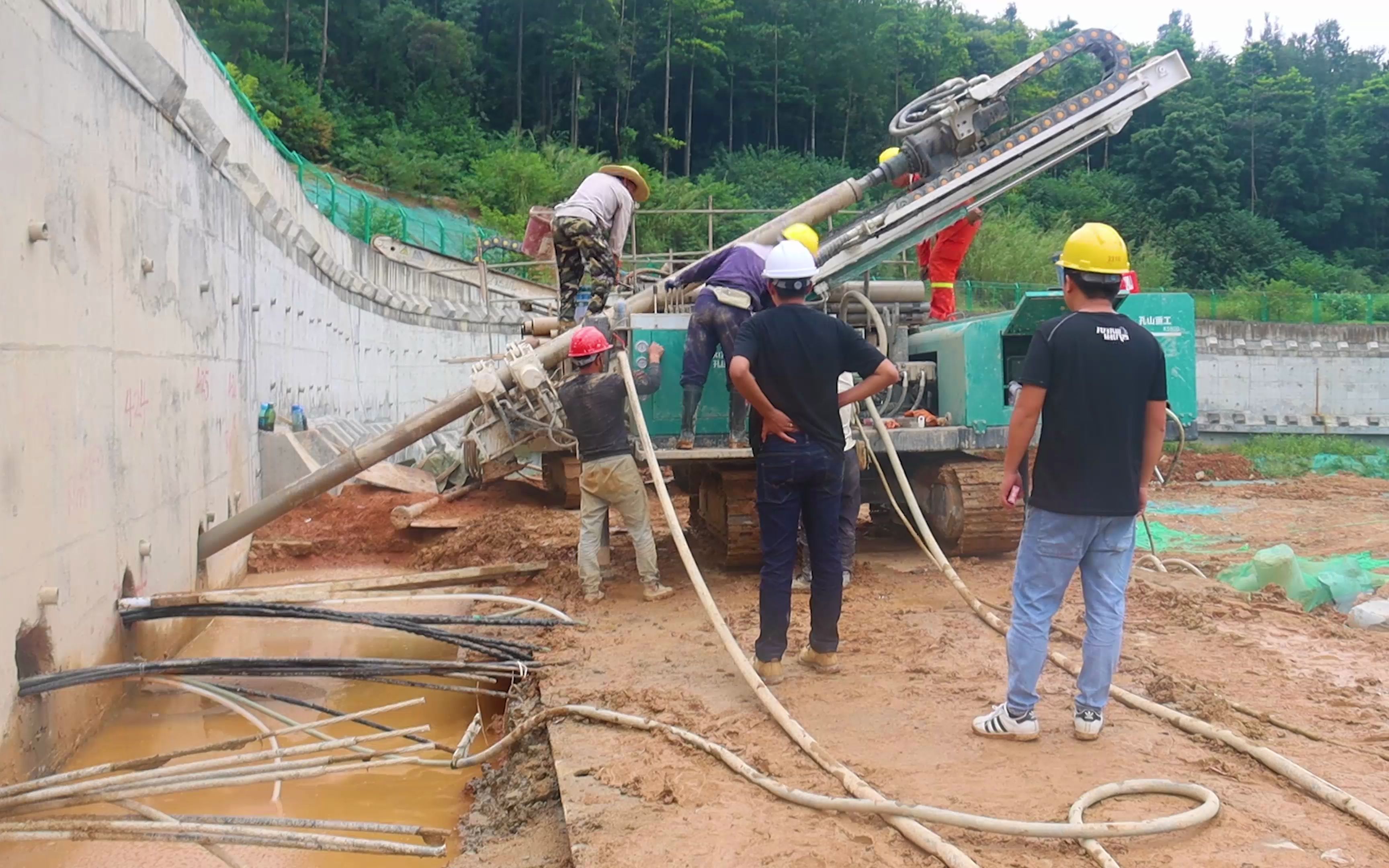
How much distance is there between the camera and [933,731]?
4289 mm

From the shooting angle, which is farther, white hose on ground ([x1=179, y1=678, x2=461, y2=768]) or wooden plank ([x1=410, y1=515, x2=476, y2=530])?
wooden plank ([x1=410, y1=515, x2=476, y2=530])

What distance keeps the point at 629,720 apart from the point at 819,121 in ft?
192

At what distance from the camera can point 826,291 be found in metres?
8.15

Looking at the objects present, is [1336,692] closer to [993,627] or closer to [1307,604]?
[993,627]

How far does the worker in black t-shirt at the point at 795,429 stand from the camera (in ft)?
16.1

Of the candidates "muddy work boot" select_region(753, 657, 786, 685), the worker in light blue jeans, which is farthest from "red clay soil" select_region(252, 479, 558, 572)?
the worker in light blue jeans

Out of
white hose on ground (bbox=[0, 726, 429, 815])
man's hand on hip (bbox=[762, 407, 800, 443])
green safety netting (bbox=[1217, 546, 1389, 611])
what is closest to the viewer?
white hose on ground (bbox=[0, 726, 429, 815])

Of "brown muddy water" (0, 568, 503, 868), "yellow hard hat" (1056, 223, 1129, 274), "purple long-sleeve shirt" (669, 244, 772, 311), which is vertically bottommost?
"brown muddy water" (0, 568, 503, 868)

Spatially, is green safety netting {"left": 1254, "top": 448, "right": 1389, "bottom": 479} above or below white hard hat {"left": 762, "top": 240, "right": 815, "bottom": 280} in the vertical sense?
below

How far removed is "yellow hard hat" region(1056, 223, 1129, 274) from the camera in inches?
160

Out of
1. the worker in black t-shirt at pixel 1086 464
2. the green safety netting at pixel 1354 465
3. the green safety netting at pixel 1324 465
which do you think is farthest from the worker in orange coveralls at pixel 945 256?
the green safety netting at pixel 1354 465

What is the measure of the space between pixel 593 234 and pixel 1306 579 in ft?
17.9

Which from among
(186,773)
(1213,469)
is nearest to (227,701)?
(186,773)

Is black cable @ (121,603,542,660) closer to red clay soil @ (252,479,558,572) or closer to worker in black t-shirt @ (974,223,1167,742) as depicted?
worker in black t-shirt @ (974,223,1167,742)
